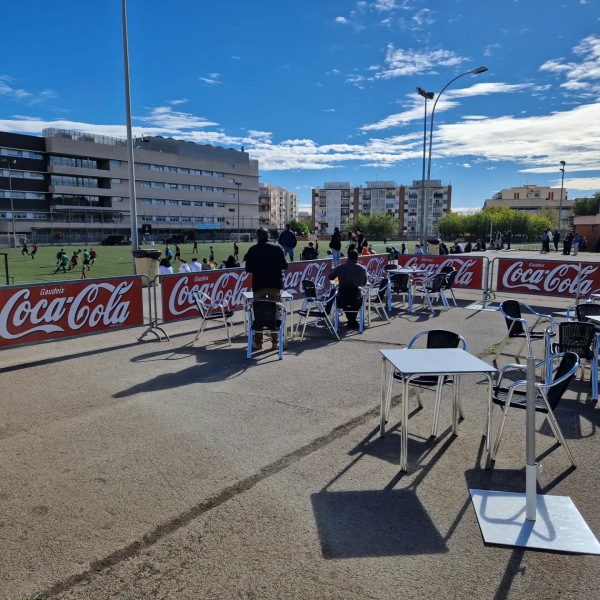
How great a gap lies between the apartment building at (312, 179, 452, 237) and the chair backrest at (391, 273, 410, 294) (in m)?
144

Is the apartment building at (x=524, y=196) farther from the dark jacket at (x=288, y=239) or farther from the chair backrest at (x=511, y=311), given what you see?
the chair backrest at (x=511, y=311)

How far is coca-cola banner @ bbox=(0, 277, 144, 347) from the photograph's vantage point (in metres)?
7.76

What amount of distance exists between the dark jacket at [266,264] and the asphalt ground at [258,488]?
2.17m

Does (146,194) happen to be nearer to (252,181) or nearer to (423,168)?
(252,181)

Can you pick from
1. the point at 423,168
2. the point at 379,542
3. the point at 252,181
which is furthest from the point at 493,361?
the point at 252,181

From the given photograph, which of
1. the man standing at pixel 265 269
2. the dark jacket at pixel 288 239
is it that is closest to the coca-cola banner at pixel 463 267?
the dark jacket at pixel 288 239

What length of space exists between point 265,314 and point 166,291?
2890 millimetres

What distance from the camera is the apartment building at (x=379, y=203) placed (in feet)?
517

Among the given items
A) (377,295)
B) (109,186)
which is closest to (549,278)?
(377,295)

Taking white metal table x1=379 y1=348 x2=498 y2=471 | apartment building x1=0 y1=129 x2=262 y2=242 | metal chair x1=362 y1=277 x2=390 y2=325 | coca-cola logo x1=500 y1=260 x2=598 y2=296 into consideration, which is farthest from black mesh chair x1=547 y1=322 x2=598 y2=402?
apartment building x1=0 y1=129 x2=262 y2=242

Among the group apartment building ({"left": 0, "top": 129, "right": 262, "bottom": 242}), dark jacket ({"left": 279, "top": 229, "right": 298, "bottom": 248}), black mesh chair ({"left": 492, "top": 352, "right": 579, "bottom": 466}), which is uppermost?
apartment building ({"left": 0, "top": 129, "right": 262, "bottom": 242})

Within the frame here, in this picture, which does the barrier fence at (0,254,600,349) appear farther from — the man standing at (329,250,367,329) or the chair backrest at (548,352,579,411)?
the chair backrest at (548,352,579,411)

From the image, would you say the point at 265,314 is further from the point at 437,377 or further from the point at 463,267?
the point at 463,267

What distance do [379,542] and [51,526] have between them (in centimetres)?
223
